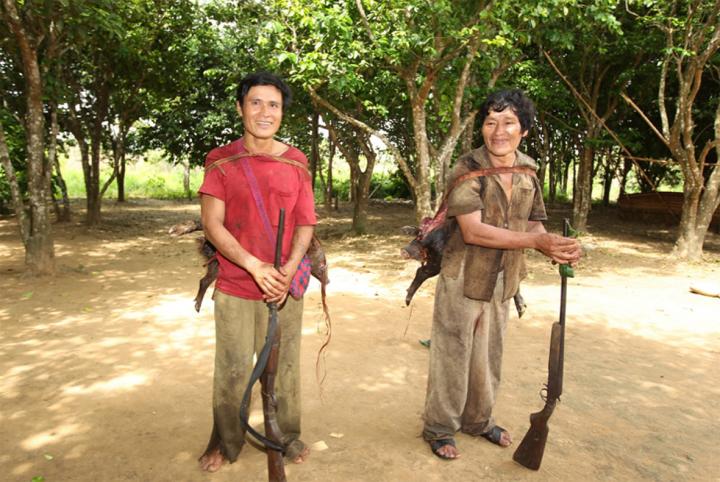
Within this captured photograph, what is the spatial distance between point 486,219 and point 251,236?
3.99 feet

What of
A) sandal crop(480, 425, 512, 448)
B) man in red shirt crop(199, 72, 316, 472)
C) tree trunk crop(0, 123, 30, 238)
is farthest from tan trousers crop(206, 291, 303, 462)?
tree trunk crop(0, 123, 30, 238)

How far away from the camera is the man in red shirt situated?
8.23 ft

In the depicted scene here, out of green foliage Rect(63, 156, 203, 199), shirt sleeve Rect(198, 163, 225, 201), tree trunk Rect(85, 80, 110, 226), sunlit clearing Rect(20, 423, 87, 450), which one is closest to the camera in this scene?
shirt sleeve Rect(198, 163, 225, 201)

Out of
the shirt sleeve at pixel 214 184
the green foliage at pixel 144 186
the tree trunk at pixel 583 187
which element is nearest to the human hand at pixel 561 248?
the shirt sleeve at pixel 214 184

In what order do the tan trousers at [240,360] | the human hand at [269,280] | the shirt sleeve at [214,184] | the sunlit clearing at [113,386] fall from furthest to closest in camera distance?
the sunlit clearing at [113,386] → the tan trousers at [240,360] → the shirt sleeve at [214,184] → the human hand at [269,280]

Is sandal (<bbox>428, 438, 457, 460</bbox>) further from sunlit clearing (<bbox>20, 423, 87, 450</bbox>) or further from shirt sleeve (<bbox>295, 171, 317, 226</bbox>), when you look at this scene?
sunlit clearing (<bbox>20, 423, 87, 450</bbox>)

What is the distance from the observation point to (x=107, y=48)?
10828 millimetres

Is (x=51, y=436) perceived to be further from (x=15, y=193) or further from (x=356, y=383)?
(x=15, y=193)

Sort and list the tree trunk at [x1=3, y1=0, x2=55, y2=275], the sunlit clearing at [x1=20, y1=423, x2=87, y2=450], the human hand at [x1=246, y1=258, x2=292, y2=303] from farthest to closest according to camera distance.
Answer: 1. the tree trunk at [x1=3, y1=0, x2=55, y2=275]
2. the sunlit clearing at [x1=20, y1=423, x2=87, y2=450]
3. the human hand at [x1=246, y1=258, x2=292, y2=303]

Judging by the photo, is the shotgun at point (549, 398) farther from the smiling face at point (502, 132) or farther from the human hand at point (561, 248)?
the smiling face at point (502, 132)

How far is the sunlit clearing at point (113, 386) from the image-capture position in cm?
384

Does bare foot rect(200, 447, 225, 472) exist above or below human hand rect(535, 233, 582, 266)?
below

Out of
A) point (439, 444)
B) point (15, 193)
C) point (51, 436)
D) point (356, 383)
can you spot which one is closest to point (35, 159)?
point (15, 193)

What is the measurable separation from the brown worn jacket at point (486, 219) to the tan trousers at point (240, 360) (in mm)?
903
